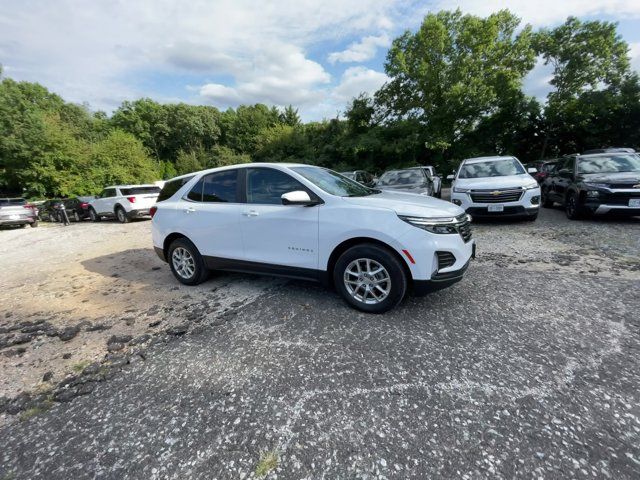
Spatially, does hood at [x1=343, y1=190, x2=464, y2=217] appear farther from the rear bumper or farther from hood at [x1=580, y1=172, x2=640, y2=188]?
hood at [x1=580, y1=172, x2=640, y2=188]

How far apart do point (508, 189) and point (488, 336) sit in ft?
17.6

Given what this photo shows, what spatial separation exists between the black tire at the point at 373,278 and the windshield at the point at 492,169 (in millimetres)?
6195

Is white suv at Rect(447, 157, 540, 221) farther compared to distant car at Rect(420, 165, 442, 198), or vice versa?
distant car at Rect(420, 165, 442, 198)

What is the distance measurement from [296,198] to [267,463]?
2322 millimetres

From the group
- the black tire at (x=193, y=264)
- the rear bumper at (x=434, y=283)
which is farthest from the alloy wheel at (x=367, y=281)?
the black tire at (x=193, y=264)

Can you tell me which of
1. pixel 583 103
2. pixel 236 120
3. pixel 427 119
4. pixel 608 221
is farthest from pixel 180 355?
pixel 236 120

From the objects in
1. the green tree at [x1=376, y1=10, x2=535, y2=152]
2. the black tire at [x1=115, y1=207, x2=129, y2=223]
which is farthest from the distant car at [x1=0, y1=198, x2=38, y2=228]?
the green tree at [x1=376, y1=10, x2=535, y2=152]

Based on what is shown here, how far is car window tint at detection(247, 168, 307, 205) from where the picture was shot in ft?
12.1

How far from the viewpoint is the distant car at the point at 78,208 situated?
15.1m

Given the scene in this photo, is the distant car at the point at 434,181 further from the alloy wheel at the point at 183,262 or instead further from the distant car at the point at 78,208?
the distant car at the point at 78,208

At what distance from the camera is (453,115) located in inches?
836

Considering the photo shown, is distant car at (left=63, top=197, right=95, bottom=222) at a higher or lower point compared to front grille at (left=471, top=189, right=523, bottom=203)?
lower

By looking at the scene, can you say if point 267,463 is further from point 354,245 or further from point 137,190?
point 137,190

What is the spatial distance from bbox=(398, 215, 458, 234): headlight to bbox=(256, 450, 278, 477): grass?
2.22m
